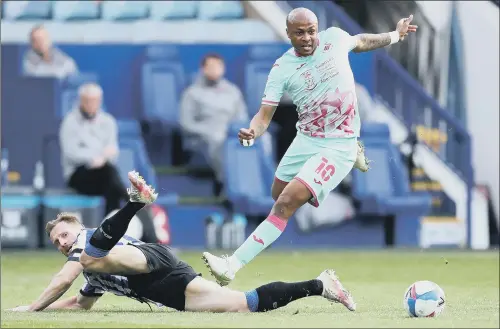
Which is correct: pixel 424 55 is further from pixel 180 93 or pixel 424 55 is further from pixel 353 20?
pixel 180 93

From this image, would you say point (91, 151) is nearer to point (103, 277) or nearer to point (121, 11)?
point (121, 11)

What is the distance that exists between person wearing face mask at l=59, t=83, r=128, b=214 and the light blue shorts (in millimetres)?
6733

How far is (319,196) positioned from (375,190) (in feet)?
26.5

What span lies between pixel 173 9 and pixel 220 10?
0.63 meters

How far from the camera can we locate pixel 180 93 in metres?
19.2

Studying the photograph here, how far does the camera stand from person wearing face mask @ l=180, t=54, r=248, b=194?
18.5 meters

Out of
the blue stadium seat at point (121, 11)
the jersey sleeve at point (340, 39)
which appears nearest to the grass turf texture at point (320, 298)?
the jersey sleeve at point (340, 39)

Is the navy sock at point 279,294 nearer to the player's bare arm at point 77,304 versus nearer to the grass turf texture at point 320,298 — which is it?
the grass turf texture at point 320,298

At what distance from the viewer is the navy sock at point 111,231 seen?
9602 millimetres

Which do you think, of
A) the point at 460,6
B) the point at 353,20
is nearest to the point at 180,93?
the point at 353,20

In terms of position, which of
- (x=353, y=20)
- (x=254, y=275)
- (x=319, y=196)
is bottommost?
(x=254, y=275)

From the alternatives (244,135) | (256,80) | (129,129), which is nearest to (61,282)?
(244,135)

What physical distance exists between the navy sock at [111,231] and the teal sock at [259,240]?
3.74ft

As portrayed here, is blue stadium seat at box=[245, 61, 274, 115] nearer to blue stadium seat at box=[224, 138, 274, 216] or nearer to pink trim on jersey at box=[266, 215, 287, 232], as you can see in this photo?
blue stadium seat at box=[224, 138, 274, 216]
